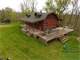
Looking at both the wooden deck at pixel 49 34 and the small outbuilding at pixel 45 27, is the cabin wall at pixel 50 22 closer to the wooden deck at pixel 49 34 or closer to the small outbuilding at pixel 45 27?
the small outbuilding at pixel 45 27

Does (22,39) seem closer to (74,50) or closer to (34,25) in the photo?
(34,25)

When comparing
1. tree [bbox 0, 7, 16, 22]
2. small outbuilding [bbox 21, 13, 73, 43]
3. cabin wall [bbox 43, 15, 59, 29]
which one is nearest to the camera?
small outbuilding [bbox 21, 13, 73, 43]

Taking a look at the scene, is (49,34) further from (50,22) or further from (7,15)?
(7,15)

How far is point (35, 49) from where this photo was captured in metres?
22.9

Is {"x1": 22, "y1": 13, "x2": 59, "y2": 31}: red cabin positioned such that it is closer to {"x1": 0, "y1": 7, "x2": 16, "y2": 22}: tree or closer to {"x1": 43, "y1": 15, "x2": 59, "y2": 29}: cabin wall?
{"x1": 43, "y1": 15, "x2": 59, "y2": 29}: cabin wall

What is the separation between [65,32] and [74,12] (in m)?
13.0

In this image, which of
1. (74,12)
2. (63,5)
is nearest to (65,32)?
(63,5)

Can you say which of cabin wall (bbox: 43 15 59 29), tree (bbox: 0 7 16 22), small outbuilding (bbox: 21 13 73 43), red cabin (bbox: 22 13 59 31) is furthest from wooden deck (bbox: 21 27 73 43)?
tree (bbox: 0 7 16 22)

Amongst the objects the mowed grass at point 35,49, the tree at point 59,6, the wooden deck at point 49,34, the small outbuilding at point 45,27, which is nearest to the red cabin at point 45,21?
the small outbuilding at point 45,27

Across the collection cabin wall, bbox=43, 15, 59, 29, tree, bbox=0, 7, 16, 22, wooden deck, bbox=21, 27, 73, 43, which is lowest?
tree, bbox=0, 7, 16, 22

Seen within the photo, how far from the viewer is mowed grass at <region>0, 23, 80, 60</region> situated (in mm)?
21183

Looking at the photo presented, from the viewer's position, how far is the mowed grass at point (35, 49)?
2118 cm

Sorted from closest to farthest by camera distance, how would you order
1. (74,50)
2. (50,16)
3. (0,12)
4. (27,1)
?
1. (74,50)
2. (50,16)
3. (27,1)
4. (0,12)

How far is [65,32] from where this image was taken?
2605 cm
